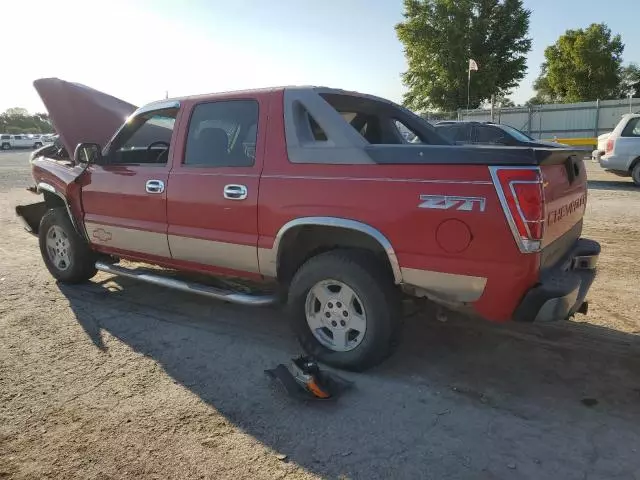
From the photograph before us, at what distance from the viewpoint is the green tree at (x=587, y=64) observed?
146ft

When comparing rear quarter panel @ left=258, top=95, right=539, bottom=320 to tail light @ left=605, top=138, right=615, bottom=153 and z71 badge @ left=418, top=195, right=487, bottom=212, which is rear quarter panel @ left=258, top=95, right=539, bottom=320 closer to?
z71 badge @ left=418, top=195, right=487, bottom=212

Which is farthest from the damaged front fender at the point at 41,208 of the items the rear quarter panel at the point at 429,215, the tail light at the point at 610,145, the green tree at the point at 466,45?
the green tree at the point at 466,45

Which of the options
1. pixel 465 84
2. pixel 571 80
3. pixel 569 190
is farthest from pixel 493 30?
pixel 569 190

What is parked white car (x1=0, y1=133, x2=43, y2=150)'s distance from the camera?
4719 centimetres

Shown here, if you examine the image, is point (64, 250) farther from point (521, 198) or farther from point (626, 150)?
point (626, 150)

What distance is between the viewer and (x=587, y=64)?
148 ft

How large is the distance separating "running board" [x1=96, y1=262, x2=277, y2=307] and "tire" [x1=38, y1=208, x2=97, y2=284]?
0.37 m

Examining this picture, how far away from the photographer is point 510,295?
2969mm

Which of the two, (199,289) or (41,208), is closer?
(199,289)

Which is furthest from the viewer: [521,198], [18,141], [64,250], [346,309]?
[18,141]

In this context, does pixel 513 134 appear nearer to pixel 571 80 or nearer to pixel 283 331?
pixel 283 331

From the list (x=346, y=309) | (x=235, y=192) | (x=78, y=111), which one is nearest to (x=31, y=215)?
(x=78, y=111)

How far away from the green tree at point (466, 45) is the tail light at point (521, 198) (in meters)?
41.3

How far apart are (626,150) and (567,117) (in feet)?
59.0
